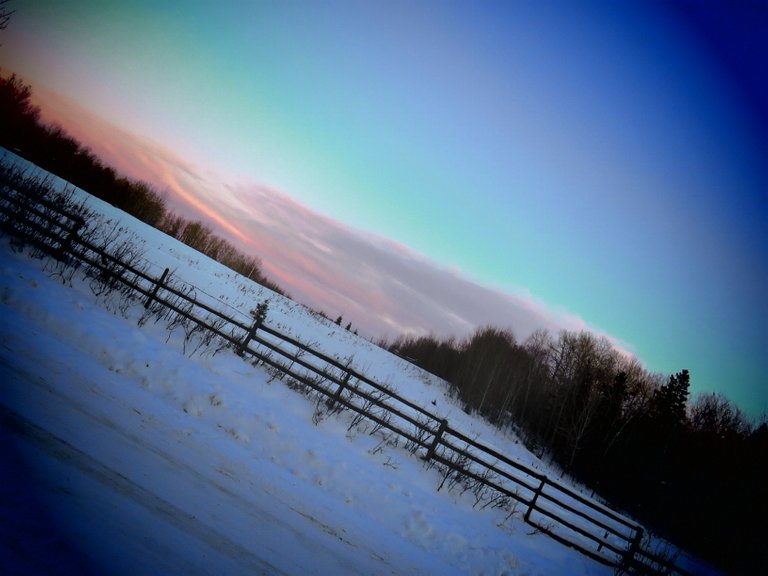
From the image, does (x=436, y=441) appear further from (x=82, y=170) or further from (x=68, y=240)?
(x=82, y=170)

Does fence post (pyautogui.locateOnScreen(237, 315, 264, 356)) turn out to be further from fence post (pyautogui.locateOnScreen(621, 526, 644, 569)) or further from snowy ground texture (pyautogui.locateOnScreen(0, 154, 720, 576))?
fence post (pyautogui.locateOnScreen(621, 526, 644, 569))

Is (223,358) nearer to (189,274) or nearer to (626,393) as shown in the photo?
(189,274)

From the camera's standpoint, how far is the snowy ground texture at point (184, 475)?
100 inches

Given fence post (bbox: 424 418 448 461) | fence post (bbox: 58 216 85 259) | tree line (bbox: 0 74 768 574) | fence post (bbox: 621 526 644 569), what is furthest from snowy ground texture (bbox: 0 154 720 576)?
tree line (bbox: 0 74 768 574)

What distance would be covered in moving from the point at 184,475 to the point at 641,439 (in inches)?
1706

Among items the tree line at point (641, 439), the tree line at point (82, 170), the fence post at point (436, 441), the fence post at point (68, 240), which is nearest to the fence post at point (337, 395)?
the fence post at point (436, 441)

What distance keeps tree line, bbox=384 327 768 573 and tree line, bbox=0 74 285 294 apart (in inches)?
2304

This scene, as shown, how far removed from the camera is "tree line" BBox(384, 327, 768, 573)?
80.7ft

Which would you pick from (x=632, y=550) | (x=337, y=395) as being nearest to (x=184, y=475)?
(x=337, y=395)

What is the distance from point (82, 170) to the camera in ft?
208

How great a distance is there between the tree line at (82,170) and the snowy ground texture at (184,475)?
57647 millimetres

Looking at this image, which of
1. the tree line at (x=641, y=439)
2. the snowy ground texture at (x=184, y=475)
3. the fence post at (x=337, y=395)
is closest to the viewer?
the snowy ground texture at (x=184, y=475)

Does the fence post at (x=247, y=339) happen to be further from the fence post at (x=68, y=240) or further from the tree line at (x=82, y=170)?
the tree line at (x=82, y=170)

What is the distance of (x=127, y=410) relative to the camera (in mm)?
4570
